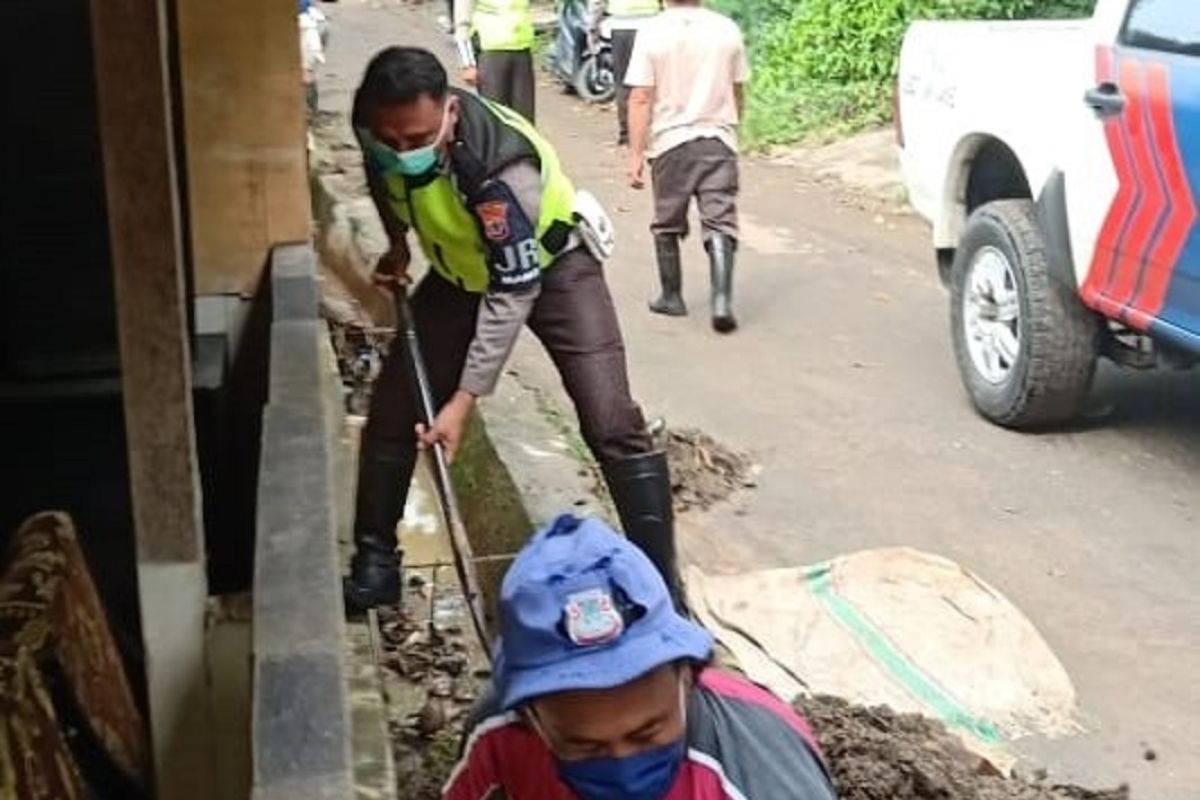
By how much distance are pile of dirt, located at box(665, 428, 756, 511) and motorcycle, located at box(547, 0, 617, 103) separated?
1128 centimetres

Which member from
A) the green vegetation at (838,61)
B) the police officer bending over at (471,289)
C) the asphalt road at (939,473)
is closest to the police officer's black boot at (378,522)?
the police officer bending over at (471,289)

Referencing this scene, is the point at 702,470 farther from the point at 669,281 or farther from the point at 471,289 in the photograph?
the point at 669,281

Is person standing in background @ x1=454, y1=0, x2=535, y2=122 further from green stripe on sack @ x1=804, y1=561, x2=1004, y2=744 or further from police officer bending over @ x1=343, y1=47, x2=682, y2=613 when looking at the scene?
police officer bending over @ x1=343, y1=47, x2=682, y2=613

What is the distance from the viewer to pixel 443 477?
459cm

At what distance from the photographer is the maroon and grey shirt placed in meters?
2.26

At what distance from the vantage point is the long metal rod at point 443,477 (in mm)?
4422

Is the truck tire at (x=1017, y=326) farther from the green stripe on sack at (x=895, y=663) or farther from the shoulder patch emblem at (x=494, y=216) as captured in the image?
the shoulder patch emblem at (x=494, y=216)

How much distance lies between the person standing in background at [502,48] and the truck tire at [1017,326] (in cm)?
533

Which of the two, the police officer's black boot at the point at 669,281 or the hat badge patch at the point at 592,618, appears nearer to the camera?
the hat badge patch at the point at 592,618

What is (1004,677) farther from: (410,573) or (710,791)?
(710,791)

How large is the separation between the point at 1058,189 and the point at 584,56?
12202mm

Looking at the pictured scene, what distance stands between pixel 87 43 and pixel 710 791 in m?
3.91

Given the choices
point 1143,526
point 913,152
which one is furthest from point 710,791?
point 913,152

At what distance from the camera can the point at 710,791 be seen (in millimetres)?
2270
